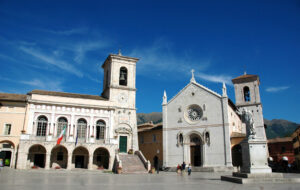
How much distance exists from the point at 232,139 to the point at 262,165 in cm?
1822

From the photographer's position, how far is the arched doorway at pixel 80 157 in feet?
106

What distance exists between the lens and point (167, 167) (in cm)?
3594

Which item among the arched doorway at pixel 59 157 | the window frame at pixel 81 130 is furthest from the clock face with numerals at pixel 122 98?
the arched doorway at pixel 59 157

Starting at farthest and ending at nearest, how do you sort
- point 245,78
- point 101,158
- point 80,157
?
point 245,78, point 101,158, point 80,157

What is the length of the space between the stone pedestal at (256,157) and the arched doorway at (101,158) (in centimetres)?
2178

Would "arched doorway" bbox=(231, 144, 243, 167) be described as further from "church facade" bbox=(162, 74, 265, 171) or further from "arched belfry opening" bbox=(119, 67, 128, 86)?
"arched belfry opening" bbox=(119, 67, 128, 86)

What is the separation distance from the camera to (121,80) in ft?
127

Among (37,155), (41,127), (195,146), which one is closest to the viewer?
(37,155)

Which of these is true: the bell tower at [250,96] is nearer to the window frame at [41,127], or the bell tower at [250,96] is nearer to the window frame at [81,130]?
the window frame at [81,130]

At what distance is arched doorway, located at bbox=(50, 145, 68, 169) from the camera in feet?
102

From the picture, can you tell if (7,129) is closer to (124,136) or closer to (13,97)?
(13,97)

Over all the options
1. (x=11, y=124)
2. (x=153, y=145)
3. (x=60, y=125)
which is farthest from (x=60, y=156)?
(x=153, y=145)

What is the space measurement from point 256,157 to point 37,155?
25.6 meters

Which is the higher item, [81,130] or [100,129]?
[100,129]
